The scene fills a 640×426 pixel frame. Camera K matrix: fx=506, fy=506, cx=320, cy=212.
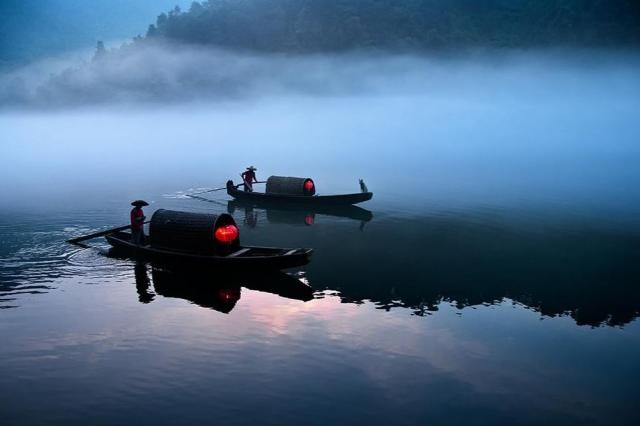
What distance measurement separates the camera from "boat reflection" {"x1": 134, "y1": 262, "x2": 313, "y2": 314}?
22797 millimetres

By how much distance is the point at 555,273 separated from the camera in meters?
28.0

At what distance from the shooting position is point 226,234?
82.6 feet

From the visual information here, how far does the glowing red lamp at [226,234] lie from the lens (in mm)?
24859

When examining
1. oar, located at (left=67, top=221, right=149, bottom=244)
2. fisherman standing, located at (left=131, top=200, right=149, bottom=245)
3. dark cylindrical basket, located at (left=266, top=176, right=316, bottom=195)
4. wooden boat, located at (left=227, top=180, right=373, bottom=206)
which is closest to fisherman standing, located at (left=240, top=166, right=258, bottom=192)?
dark cylindrical basket, located at (left=266, top=176, right=316, bottom=195)

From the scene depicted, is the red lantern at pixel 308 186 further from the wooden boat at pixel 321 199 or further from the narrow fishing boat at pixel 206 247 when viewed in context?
the narrow fishing boat at pixel 206 247

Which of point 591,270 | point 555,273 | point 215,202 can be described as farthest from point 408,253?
point 215,202

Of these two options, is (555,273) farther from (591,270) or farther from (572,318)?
(572,318)

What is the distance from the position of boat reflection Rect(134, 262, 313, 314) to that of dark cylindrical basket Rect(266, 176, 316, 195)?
1873cm

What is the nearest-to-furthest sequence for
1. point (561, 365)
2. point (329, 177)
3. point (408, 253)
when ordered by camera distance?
1. point (561, 365)
2. point (408, 253)
3. point (329, 177)

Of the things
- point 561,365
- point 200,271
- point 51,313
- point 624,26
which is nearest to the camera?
point 561,365

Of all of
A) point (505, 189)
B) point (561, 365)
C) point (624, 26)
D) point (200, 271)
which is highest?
point (624, 26)

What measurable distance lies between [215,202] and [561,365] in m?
38.8

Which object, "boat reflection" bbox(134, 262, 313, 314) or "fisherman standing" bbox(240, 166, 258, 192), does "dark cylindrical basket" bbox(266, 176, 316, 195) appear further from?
"boat reflection" bbox(134, 262, 313, 314)

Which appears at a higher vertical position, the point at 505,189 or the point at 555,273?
the point at 505,189
